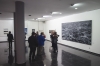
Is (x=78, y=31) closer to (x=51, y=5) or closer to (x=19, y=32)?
(x=51, y=5)

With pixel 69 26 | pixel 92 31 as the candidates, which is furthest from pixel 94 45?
pixel 69 26

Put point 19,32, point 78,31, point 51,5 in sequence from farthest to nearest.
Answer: point 78,31, point 51,5, point 19,32

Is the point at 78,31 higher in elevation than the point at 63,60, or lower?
higher

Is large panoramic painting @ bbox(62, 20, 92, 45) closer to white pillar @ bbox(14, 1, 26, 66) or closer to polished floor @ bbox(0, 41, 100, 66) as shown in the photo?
polished floor @ bbox(0, 41, 100, 66)

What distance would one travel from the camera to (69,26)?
792 centimetres

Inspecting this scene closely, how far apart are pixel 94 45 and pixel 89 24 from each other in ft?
5.22

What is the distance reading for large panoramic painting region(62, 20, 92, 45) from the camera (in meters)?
6.02

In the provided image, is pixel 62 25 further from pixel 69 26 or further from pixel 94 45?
pixel 94 45

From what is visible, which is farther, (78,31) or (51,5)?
(78,31)

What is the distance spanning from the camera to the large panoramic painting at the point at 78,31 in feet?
19.8

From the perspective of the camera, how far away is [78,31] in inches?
270

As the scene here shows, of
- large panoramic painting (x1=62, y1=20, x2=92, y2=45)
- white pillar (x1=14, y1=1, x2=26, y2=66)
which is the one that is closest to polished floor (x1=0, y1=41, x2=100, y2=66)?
white pillar (x1=14, y1=1, x2=26, y2=66)

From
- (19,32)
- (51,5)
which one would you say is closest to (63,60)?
(19,32)

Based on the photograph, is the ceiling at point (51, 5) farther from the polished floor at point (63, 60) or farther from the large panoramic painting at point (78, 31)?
the polished floor at point (63, 60)
